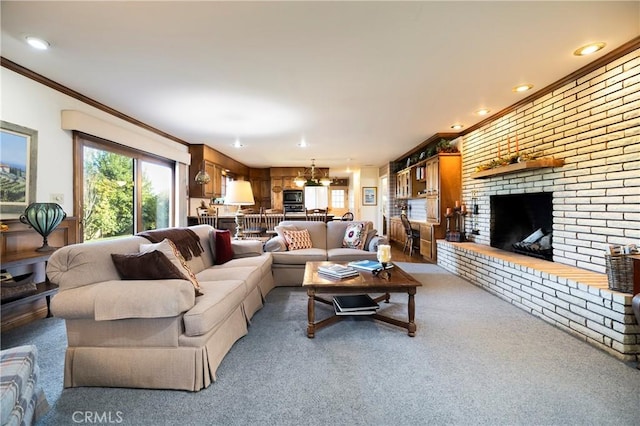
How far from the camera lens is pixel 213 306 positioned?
6.10 feet

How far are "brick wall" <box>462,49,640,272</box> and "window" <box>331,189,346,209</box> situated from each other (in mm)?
8018

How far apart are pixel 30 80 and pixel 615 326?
212 inches

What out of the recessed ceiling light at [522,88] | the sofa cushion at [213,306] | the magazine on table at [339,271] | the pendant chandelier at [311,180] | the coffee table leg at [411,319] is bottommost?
the coffee table leg at [411,319]

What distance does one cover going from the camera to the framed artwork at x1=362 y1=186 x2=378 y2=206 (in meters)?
9.66

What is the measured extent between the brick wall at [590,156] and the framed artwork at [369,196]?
5985 millimetres

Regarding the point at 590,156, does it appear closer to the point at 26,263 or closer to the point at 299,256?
the point at 299,256

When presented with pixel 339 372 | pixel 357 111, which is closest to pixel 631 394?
pixel 339 372

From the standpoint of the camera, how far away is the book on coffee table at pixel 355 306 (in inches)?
102

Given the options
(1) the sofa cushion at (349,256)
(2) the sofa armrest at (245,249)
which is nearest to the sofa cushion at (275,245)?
(2) the sofa armrest at (245,249)

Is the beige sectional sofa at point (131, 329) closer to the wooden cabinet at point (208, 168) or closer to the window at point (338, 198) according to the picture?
the wooden cabinet at point (208, 168)

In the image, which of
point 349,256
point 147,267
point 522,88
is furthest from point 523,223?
point 147,267

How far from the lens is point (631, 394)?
167cm

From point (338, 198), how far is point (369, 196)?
2.11 m

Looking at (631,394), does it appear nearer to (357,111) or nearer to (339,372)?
(339,372)
